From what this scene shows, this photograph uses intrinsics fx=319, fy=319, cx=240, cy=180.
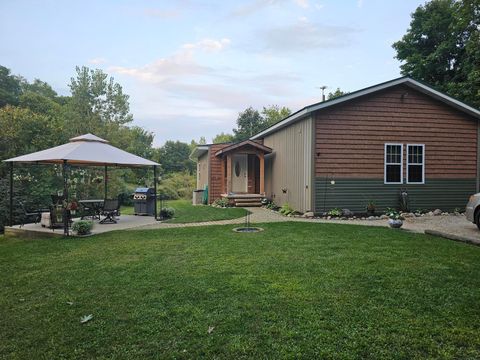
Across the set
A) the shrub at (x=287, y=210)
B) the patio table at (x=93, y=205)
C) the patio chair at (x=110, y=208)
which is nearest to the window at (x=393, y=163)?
the shrub at (x=287, y=210)

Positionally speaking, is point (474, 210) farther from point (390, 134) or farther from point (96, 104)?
point (96, 104)

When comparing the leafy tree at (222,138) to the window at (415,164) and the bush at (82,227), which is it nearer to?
the window at (415,164)

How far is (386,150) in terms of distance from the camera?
1121cm

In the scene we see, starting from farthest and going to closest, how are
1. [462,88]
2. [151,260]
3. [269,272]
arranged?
[462,88] → [151,260] → [269,272]

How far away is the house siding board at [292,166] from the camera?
11.0m

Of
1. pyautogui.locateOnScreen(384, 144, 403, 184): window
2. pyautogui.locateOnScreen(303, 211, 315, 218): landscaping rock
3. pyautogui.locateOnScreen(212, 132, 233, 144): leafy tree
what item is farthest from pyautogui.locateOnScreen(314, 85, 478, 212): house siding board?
pyautogui.locateOnScreen(212, 132, 233, 144): leafy tree

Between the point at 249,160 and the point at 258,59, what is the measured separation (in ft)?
17.8

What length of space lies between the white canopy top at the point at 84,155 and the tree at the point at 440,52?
731 inches

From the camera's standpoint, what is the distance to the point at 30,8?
35.4 ft

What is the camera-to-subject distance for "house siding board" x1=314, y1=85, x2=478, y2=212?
10.8 meters

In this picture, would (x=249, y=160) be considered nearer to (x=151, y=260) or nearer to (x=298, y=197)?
(x=298, y=197)

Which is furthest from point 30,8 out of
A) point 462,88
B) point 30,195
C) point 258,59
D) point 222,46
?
point 462,88

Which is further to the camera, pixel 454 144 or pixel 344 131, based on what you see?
pixel 454 144

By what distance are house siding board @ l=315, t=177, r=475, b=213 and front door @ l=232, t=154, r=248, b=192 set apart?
6.68m
